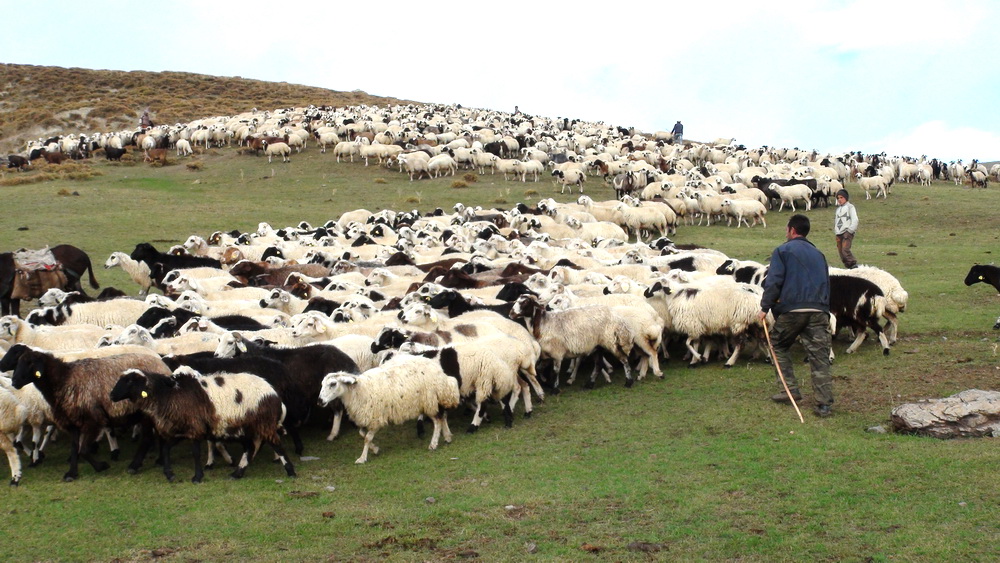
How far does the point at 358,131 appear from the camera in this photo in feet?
152

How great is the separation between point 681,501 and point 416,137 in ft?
128

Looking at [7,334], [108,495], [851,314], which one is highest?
[851,314]

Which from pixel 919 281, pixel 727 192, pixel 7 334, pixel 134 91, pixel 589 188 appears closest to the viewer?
pixel 7 334

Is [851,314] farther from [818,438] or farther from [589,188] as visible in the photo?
[589,188]

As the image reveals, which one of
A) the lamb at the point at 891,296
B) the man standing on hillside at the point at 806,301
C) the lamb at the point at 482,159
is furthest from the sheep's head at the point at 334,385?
the lamb at the point at 482,159

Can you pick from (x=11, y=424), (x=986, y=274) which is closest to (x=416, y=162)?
(x=986, y=274)

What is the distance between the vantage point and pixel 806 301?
30.6ft

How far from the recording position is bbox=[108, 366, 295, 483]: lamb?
8641 millimetres

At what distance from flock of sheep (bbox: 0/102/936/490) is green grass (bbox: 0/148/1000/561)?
17.8 inches

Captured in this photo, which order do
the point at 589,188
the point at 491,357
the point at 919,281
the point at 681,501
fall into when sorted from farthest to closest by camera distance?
the point at 589,188 → the point at 919,281 → the point at 491,357 → the point at 681,501

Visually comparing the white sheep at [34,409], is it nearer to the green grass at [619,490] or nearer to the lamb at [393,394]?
the green grass at [619,490]

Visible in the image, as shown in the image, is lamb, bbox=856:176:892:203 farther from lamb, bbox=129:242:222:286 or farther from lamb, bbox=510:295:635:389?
lamb, bbox=129:242:222:286

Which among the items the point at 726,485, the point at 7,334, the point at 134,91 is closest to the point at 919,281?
the point at 726,485

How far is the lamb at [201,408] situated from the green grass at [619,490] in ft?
1.30
